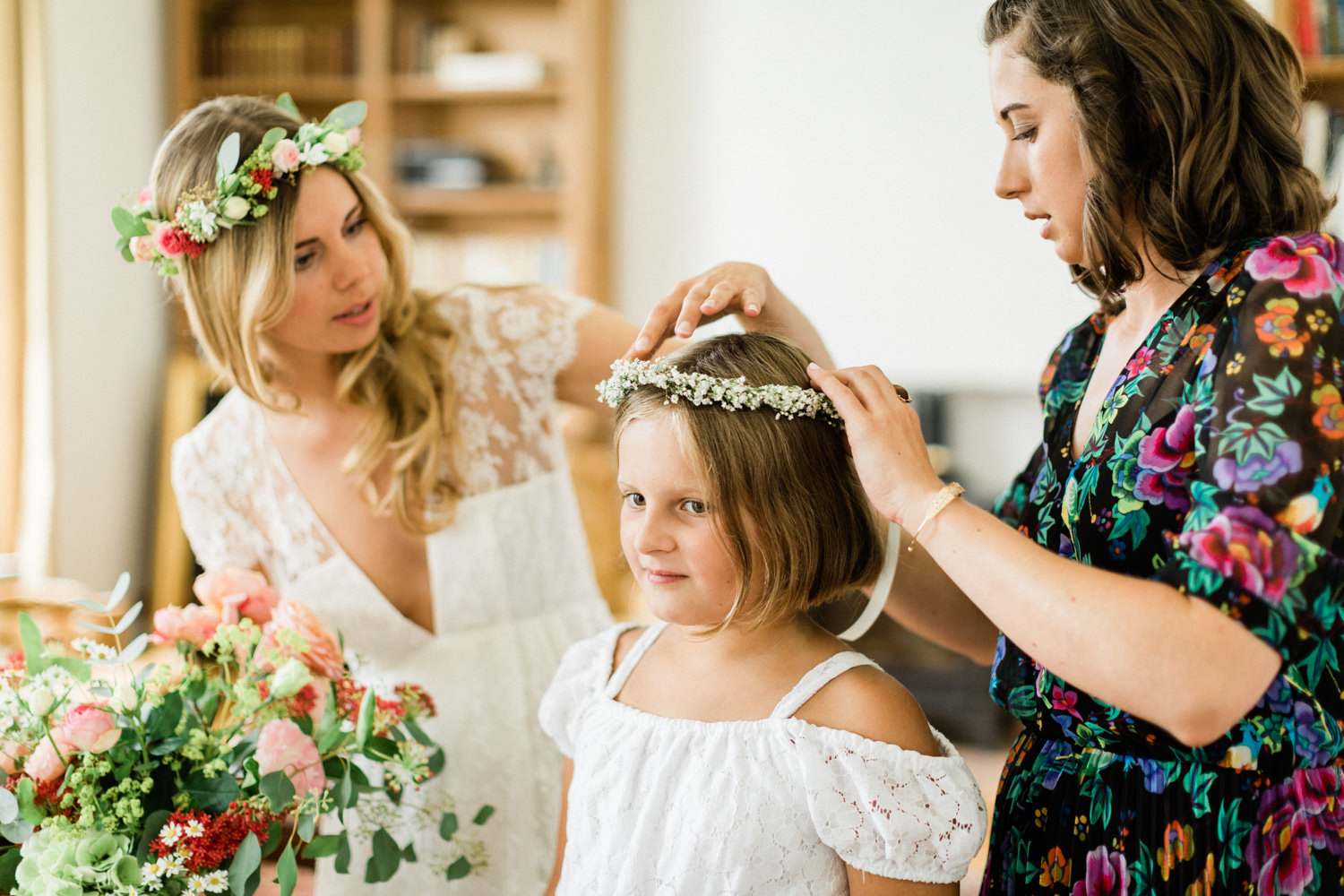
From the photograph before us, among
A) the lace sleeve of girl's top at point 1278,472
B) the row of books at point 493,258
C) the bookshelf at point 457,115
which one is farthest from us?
the row of books at point 493,258

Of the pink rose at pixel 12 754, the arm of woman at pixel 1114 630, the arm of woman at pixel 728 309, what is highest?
the arm of woman at pixel 728 309

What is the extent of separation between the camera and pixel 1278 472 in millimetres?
845

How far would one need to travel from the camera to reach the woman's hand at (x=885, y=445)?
996 mm

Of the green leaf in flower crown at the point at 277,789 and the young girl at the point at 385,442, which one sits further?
the young girl at the point at 385,442

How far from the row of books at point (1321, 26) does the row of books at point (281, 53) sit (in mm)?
3413

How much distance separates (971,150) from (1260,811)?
345 cm

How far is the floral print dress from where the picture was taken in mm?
848

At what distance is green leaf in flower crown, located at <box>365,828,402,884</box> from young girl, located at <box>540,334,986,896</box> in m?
0.22

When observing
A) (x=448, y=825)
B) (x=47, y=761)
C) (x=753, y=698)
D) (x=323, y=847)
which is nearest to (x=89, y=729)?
(x=47, y=761)

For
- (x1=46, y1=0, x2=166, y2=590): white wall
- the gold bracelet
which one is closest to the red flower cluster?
the gold bracelet

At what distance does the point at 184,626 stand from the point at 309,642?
159 millimetres

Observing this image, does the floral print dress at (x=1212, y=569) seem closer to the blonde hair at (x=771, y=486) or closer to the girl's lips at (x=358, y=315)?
the blonde hair at (x=771, y=486)

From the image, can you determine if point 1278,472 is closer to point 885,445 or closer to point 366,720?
point 885,445

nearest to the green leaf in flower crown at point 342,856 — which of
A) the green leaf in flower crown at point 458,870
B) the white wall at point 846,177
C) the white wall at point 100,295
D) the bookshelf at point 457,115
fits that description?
the green leaf in flower crown at point 458,870
